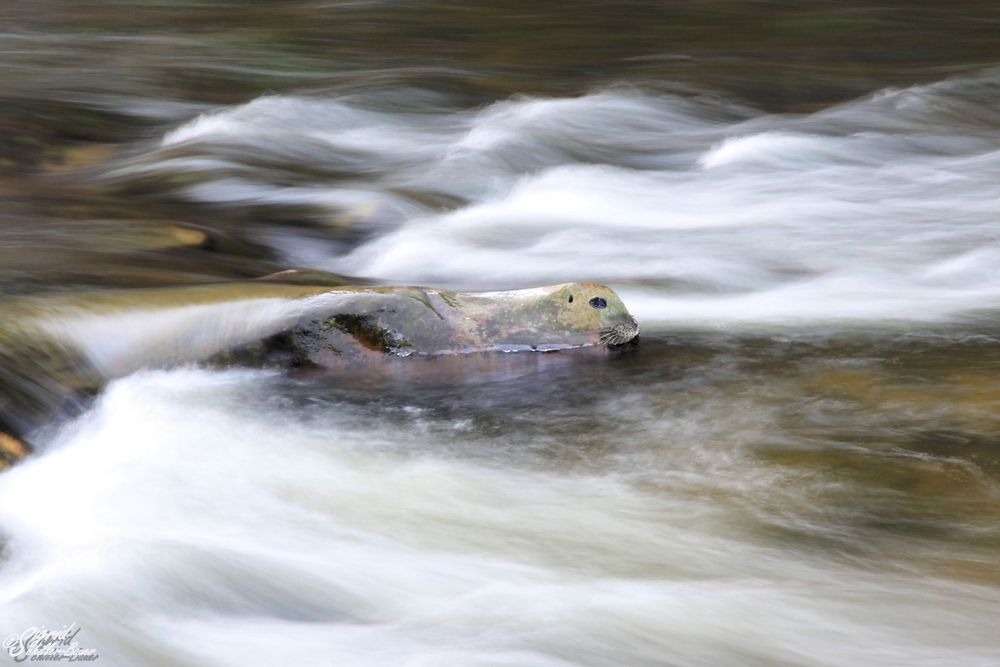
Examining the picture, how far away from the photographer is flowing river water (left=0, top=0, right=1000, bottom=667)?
10.4ft

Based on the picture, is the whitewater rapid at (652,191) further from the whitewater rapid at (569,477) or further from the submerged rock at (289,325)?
the submerged rock at (289,325)

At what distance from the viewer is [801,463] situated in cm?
391

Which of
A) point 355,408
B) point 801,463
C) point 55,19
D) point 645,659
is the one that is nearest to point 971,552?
point 801,463

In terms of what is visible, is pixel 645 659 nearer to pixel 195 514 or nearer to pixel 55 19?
pixel 195 514

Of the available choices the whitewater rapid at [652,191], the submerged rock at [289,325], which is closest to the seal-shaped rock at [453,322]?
the submerged rock at [289,325]

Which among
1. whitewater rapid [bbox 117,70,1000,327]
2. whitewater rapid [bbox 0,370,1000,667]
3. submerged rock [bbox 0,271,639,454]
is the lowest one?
whitewater rapid [bbox 0,370,1000,667]

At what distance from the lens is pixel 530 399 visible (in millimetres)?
4465

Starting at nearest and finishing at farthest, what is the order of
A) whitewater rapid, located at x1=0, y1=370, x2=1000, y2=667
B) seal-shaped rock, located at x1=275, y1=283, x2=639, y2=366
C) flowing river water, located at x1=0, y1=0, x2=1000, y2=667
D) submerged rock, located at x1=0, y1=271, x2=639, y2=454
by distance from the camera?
1. whitewater rapid, located at x1=0, y1=370, x2=1000, y2=667
2. flowing river water, located at x1=0, y1=0, x2=1000, y2=667
3. submerged rock, located at x1=0, y1=271, x2=639, y2=454
4. seal-shaped rock, located at x1=275, y1=283, x2=639, y2=366

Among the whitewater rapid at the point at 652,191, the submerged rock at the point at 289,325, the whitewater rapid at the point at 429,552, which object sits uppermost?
the whitewater rapid at the point at 652,191

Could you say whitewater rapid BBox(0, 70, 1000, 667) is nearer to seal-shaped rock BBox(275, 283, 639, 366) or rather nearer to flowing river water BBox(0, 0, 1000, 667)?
flowing river water BBox(0, 0, 1000, 667)

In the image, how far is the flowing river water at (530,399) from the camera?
124 inches

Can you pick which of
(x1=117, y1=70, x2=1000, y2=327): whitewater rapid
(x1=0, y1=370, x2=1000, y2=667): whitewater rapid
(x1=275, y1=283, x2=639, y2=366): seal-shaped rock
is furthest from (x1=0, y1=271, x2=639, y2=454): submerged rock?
(x1=117, y1=70, x2=1000, y2=327): whitewater rapid

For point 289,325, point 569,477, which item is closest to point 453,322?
point 289,325

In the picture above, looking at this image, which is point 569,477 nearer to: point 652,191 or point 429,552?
point 429,552
